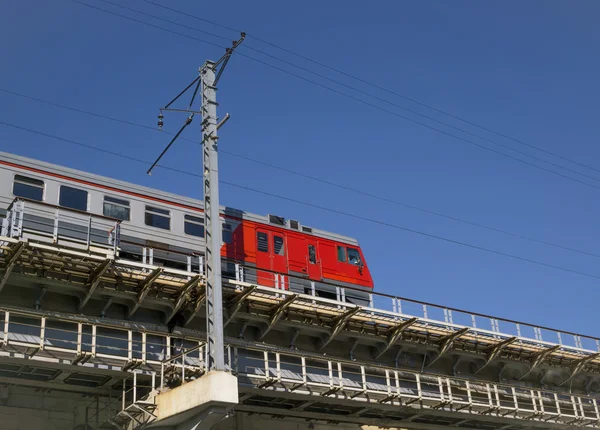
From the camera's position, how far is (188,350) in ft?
74.0

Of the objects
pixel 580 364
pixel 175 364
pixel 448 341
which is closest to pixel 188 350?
pixel 175 364

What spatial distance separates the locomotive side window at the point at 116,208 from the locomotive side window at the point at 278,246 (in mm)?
7173

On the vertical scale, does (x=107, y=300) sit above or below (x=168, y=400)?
above

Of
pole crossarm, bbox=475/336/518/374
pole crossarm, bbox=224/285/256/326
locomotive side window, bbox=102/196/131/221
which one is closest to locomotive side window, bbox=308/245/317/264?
pole crossarm, bbox=224/285/256/326

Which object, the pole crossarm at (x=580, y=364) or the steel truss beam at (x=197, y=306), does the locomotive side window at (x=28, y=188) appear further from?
the pole crossarm at (x=580, y=364)

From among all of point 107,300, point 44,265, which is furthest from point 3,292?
point 107,300

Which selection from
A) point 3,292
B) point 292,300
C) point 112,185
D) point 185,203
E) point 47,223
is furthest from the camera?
point 185,203

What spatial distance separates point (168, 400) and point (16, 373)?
4.53 meters

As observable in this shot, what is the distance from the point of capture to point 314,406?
2855cm

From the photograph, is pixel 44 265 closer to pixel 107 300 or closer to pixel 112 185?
pixel 107 300

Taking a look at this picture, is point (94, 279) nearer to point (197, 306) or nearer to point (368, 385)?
point (197, 306)

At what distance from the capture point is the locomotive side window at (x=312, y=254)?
35375mm

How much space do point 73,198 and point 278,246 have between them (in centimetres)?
954

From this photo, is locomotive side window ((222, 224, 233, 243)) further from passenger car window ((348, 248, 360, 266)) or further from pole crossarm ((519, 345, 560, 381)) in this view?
pole crossarm ((519, 345, 560, 381))
